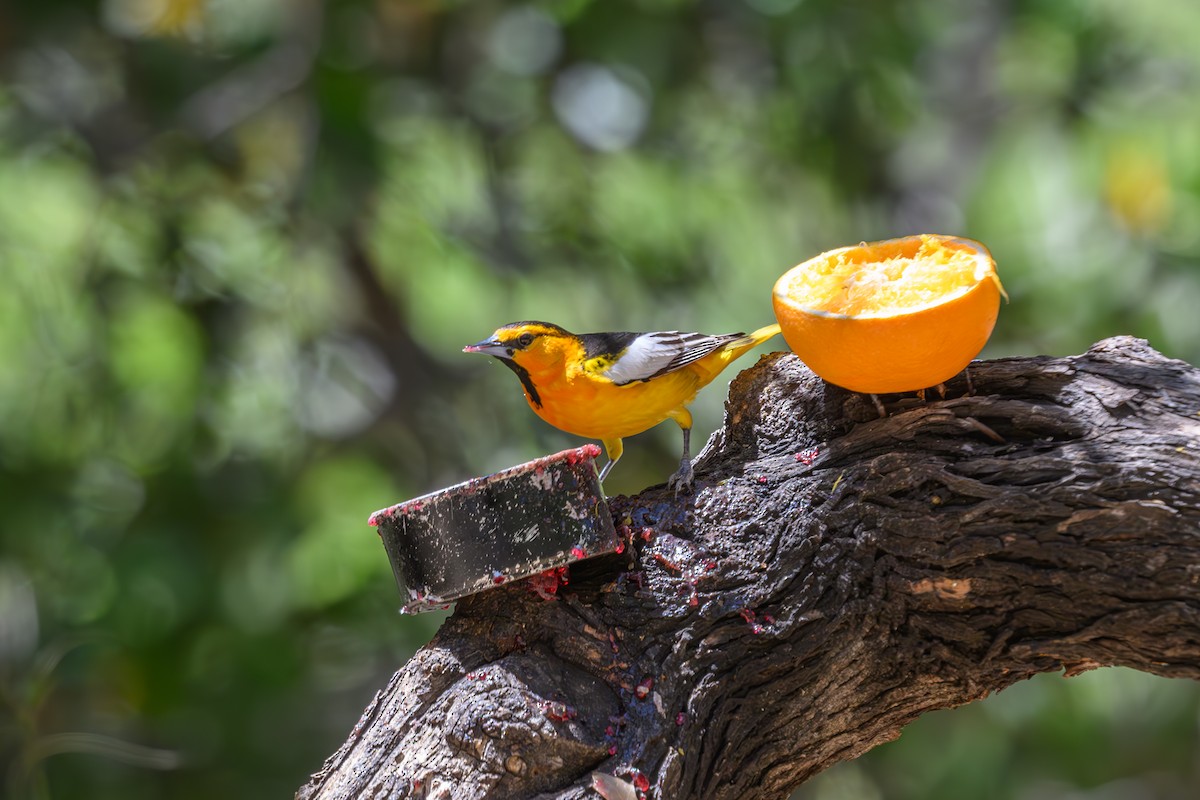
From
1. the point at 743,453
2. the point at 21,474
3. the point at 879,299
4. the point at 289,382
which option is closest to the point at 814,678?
the point at 743,453

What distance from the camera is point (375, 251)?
4.38m

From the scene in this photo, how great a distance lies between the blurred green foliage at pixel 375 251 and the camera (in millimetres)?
3742

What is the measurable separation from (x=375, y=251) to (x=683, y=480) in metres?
2.99

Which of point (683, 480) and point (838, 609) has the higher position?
point (683, 480)

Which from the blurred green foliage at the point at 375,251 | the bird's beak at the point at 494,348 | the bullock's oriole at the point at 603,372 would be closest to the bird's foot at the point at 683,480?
the bullock's oriole at the point at 603,372

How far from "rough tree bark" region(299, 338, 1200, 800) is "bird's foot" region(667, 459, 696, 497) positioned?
0.04m

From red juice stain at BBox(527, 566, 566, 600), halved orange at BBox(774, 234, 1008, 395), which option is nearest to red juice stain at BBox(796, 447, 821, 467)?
halved orange at BBox(774, 234, 1008, 395)

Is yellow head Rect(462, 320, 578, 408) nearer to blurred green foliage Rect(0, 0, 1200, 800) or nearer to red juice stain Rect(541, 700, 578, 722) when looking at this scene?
red juice stain Rect(541, 700, 578, 722)

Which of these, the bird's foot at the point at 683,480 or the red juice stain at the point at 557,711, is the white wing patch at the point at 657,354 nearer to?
the bird's foot at the point at 683,480

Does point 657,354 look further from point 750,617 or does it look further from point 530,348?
point 750,617

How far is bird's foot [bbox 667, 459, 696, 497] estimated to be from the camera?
1647 millimetres

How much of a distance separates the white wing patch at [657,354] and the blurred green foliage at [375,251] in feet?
6.98

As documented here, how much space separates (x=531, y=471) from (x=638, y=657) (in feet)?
0.98

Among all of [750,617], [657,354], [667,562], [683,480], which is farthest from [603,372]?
[750,617]
